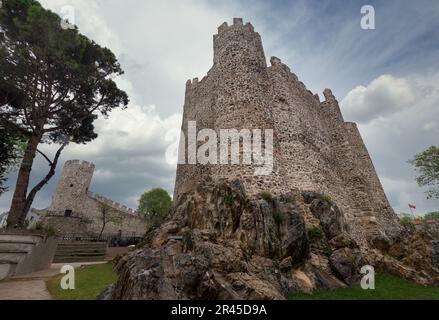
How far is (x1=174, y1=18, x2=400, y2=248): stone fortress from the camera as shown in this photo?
13.5 meters

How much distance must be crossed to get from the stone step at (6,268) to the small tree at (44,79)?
1975 millimetres

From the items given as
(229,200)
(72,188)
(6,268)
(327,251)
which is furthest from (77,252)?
(72,188)

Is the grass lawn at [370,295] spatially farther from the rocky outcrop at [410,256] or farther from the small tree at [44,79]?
the small tree at [44,79]

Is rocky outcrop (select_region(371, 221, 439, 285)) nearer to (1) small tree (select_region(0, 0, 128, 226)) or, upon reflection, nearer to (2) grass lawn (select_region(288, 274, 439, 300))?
(2) grass lawn (select_region(288, 274, 439, 300))

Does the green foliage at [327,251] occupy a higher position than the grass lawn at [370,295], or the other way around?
the green foliage at [327,251]

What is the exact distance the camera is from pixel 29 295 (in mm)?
6531

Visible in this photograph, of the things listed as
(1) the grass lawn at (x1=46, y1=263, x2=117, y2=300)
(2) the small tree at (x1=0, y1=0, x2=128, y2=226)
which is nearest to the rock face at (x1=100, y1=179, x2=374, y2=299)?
(1) the grass lawn at (x1=46, y1=263, x2=117, y2=300)

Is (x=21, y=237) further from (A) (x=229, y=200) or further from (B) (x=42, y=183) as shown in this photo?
(A) (x=229, y=200)

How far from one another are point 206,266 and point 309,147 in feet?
44.3

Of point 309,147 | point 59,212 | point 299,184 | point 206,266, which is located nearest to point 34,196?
point 206,266

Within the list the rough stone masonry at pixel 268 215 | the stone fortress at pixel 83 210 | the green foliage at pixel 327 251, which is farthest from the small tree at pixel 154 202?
the green foliage at pixel 327 251

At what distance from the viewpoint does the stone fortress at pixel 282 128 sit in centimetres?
1346

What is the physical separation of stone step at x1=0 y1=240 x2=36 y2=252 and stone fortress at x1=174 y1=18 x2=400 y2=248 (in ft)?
27.9
